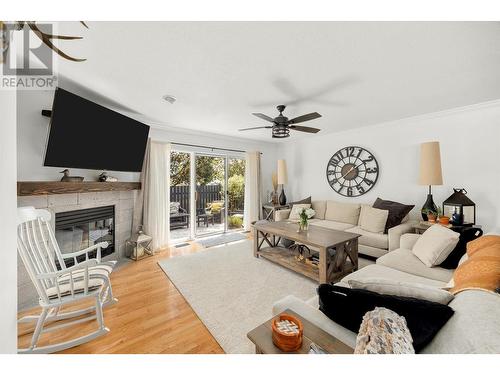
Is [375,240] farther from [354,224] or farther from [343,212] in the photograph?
[343,212]

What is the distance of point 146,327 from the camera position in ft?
5.90

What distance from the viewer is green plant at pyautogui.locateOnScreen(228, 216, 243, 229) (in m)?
5.26

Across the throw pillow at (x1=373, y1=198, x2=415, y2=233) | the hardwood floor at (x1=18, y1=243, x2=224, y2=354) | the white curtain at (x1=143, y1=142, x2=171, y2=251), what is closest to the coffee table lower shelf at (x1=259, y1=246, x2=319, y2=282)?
the hardwood floor at (x1=18, y1=243, x2=224, y2=354)

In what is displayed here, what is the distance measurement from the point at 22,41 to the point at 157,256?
3.02m

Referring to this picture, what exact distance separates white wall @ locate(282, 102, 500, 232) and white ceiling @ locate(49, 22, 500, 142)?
33 cm

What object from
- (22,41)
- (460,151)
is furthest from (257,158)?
(22,41)

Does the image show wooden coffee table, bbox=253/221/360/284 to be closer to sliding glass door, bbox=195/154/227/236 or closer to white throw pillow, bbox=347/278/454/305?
white throw pillow, bbox=347/278/454/305

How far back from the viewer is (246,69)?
1.96 meters

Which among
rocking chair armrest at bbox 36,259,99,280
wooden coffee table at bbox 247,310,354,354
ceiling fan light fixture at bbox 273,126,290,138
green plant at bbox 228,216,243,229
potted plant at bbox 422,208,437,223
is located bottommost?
green plant at bbox 228,216,243,229

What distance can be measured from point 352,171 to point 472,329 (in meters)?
3.88

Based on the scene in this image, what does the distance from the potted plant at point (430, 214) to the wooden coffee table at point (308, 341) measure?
292 cm

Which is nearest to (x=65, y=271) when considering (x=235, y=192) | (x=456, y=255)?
(x=456, y=255)

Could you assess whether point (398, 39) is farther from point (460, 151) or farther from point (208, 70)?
point (460, 151)
